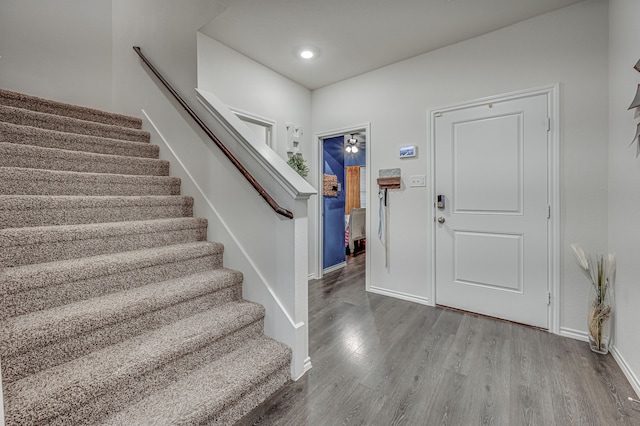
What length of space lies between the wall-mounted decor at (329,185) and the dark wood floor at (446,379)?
2019mm

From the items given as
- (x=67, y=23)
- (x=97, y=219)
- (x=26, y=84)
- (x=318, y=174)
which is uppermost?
(x=67, y=23)

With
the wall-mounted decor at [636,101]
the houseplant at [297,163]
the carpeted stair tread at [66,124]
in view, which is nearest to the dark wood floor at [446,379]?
the wall-mounted decor at [636,101]

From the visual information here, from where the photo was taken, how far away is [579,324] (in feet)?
7.55

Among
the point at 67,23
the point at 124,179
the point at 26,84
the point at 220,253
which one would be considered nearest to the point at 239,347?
the point at 220,253

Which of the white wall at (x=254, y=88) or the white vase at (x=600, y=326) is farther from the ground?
the white wall at (x=254, y=88)

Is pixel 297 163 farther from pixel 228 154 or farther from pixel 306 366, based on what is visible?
pixel 306 366

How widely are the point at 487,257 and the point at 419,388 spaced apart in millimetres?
1548

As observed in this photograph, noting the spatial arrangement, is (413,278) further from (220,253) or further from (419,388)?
(220,253)

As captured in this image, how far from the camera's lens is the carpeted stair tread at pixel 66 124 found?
210 cm

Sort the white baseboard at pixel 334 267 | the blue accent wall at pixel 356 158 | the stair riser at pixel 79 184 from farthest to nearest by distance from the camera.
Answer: the blue accent wall at pixel 356 158 → the white baseboard at pixel 334 267 → the stair riser at pixel 79 184

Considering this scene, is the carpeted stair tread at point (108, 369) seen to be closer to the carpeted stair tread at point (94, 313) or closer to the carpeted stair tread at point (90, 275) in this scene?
the carpeted stair tread at point (94, 313)

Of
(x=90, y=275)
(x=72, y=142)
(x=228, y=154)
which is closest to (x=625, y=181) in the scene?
(x=228, y=154)

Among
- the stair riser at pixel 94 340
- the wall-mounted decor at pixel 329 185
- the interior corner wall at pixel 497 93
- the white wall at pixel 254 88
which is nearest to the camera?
the stair riser at pixel 94 340

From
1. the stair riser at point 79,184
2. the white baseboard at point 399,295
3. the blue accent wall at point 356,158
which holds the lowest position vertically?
the white baseboard at point 399,295
